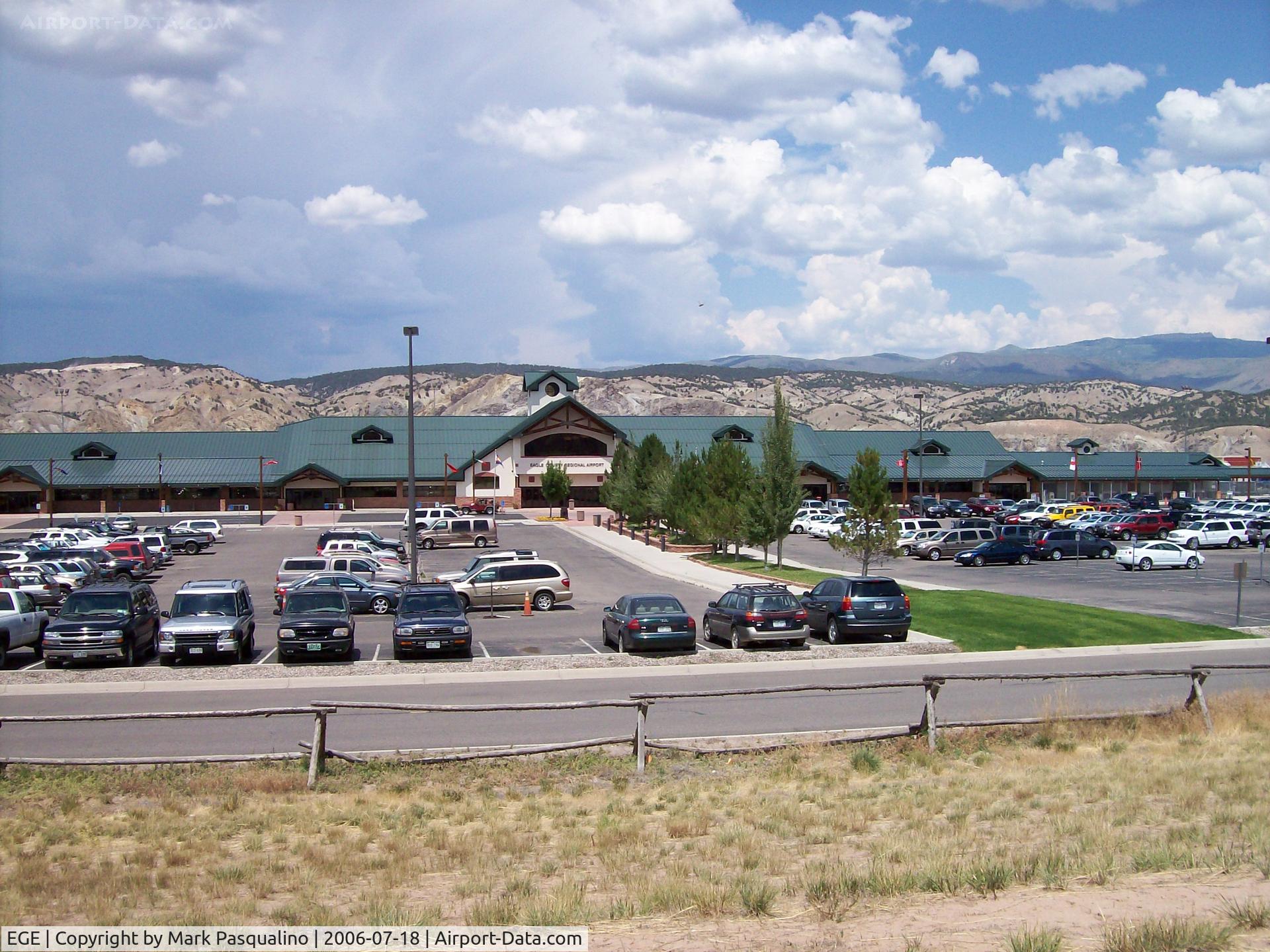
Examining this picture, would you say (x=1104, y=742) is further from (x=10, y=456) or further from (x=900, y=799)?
(x=10, y=456)

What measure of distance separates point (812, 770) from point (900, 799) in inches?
75.8

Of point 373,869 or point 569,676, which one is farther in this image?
point 569,676

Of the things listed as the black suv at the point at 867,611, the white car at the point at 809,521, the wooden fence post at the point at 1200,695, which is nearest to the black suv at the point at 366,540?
the white car at the point at 809,521

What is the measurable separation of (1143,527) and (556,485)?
4306cm

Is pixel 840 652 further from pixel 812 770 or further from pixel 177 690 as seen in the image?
pixel 177 690

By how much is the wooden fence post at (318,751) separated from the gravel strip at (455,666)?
9.22 meters

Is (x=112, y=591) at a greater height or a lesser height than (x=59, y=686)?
greater

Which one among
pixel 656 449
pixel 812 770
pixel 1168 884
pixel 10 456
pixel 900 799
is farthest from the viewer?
pixel 10 456

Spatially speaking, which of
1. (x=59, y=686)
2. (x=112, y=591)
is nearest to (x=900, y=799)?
(x=59, y=686)

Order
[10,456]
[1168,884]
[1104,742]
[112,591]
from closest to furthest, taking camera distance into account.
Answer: [1168,884] → [1104,742] → [112,591] → [10,456]

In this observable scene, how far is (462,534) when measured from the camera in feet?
200

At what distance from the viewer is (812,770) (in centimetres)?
1463

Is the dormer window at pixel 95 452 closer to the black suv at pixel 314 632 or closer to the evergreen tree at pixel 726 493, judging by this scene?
the evergreen tree at pixel 726 493

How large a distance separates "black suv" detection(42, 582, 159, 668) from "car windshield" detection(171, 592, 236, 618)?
2.88 ft
